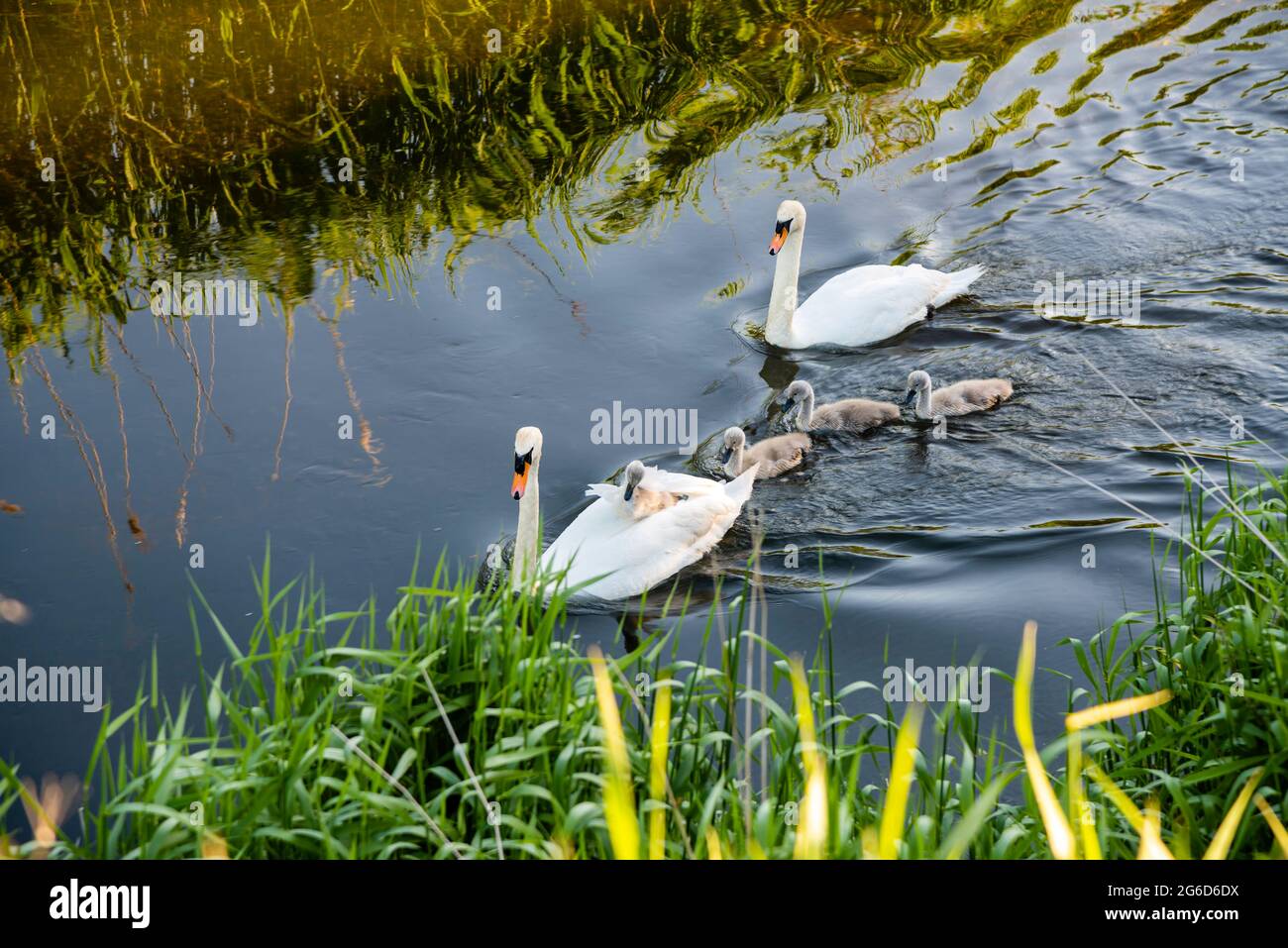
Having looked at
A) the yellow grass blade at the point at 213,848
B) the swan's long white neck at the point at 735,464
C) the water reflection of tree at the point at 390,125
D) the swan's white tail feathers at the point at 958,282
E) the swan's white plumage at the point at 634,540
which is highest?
the water reflection of tree at the point at 390,125

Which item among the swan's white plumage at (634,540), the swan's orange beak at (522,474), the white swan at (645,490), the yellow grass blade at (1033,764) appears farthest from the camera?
the white swan at (645,490)

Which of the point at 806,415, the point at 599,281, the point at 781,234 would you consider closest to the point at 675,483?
the point at 806,415

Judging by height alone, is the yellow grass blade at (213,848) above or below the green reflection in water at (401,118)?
below

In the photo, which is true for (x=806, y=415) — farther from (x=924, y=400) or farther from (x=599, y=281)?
(x=599, y=281)

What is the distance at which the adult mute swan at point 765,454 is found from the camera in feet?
23.3

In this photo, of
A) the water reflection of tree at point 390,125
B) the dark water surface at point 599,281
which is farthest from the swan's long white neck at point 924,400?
the water reflection of tree at point 390,125

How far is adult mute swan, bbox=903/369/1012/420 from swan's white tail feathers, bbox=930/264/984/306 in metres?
1.33

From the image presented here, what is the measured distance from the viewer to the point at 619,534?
20.5 feet

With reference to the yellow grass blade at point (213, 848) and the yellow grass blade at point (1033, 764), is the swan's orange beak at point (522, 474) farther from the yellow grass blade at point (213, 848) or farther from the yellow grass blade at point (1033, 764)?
the yellow grass blade at point (1033, 764)

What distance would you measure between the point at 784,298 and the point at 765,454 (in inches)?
65.1

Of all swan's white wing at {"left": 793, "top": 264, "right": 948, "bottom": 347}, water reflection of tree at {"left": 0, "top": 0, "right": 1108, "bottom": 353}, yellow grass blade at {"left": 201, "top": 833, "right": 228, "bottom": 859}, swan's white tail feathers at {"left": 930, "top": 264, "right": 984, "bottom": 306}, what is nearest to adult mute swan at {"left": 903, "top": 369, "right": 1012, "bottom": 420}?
swan's white wing at {"left": 793, "top": 264, "right": 948, "bottom": 347}

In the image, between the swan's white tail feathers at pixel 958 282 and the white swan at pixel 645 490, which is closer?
the white swan at pixel 645 490

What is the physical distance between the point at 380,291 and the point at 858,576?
427 centimetres

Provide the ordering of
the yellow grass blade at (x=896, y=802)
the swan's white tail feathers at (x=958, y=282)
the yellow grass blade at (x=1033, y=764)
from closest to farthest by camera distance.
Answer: the yellow grass blade at (x=1033, y=764), the yellow grass blade at (x=896, y=802), the swan's white tail feathers at (x=958, y=282)
